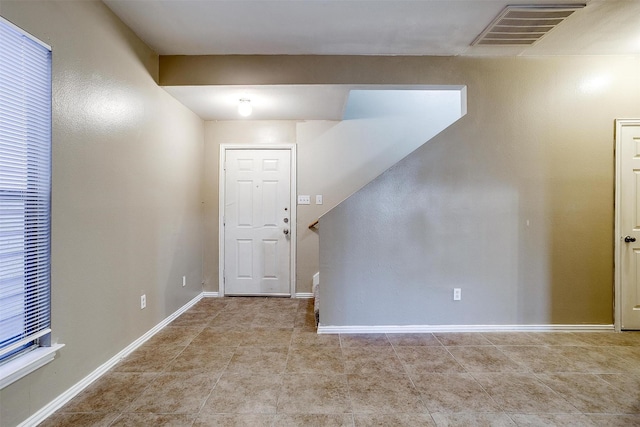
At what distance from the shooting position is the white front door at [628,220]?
2766 mm

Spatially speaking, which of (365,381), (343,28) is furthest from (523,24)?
(365,381)

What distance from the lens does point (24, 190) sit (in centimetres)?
154

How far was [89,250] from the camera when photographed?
1.94 m

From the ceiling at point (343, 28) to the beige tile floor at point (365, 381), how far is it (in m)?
2.31

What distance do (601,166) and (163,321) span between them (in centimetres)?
433

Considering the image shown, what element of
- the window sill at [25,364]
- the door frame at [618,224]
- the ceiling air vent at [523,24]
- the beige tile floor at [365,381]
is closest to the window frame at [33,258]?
the window sill at [25,364]

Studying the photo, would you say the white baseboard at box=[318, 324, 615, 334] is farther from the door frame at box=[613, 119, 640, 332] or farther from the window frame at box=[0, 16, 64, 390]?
the window frame at box=[0, 16, 64, 390]

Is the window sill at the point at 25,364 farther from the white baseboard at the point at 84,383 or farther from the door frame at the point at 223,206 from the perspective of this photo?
the door frame at the point at 223,206

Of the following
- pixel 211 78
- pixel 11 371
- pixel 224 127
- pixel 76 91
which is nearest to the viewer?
pixel 11 371

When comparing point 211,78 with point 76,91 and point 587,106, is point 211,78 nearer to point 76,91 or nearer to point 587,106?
point 76,91

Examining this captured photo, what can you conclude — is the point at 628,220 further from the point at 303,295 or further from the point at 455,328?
the point at 303,295

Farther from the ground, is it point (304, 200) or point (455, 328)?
point (304, 200)

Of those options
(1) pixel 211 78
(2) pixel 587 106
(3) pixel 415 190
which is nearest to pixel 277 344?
(3) pixel 415 190

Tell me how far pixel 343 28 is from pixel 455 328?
108 inches
